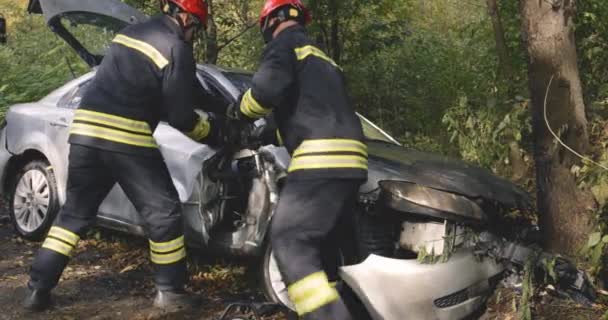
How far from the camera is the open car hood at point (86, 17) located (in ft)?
15.4

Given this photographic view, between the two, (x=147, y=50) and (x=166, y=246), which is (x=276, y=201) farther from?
(x=147, y=50)

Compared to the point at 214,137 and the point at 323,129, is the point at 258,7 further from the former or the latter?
the point at 323,129

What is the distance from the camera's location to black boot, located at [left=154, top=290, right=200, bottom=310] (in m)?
4.05

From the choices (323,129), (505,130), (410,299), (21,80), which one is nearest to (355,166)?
(323,129)

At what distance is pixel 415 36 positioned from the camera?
10.6 m

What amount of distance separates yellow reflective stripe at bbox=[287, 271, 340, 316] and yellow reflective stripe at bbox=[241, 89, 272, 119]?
0.83m

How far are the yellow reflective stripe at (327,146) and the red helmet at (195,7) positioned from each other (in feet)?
3.77

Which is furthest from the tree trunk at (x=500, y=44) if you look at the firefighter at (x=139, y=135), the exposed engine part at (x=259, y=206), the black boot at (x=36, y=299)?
the black boot at (x=36, y=299)

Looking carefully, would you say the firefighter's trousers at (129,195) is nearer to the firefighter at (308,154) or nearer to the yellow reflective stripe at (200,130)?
the yellow reflective stripe at (200,130)

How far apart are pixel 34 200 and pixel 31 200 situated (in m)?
0.04

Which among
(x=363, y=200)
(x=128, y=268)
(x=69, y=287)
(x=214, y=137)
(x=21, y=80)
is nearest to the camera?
(x=363, y=200)

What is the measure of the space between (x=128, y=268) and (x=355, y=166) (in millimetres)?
2448

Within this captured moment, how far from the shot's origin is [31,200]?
5.39 meters

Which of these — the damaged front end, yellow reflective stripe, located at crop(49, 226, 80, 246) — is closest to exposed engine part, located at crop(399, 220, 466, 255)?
the damaged front end
